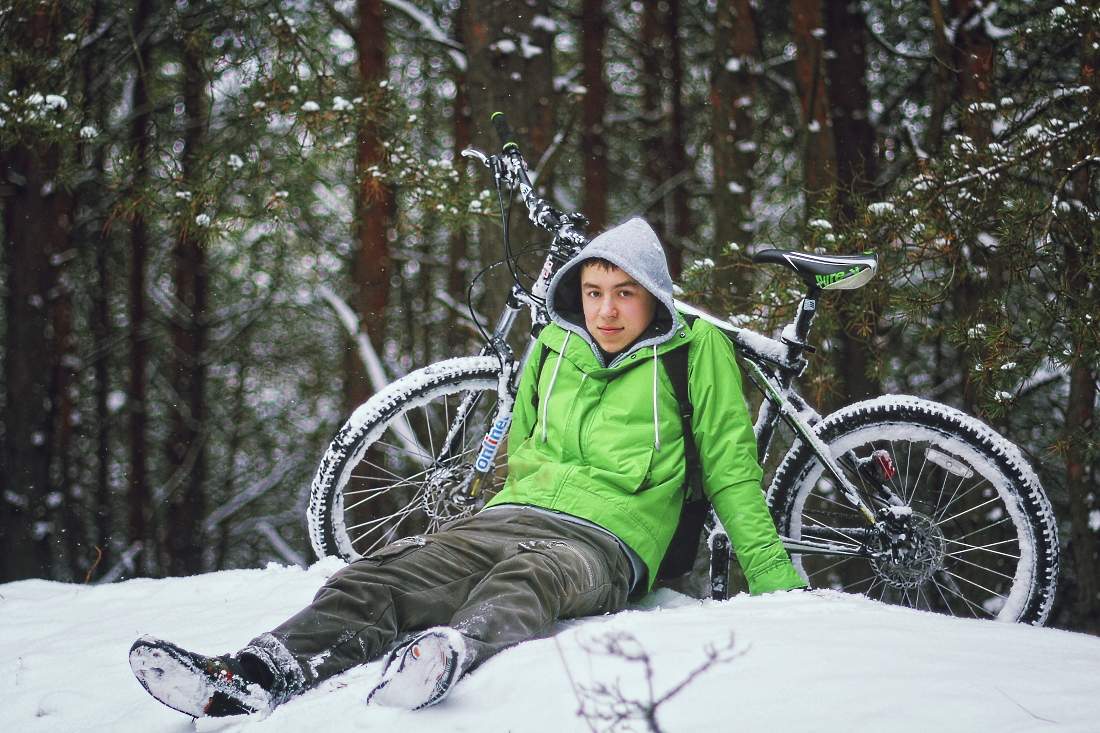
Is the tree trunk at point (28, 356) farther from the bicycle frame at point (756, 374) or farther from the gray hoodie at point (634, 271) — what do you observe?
the gray hoodie at point (634, 271)

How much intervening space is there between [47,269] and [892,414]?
7548mm

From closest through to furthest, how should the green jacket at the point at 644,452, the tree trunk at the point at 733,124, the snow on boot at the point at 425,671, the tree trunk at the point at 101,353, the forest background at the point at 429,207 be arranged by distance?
Result: 1. the snow on boot at the point at 425,671
2. the green jacket at the point at 644,452
3. the forest background at the point at 429,207
4. the tree trunk at the point at 733,124
5. the tree trunk at the point at 101,353

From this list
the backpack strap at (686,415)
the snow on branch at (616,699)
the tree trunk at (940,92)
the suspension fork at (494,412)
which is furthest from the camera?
the tree trunk at (940,92)

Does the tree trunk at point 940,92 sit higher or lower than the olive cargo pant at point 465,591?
higher

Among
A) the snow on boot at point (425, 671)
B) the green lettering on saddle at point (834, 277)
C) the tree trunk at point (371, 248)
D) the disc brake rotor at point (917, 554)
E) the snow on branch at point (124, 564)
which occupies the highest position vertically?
the tree trunk at point (371, 248)

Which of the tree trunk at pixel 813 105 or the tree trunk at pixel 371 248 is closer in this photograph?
the tree trunk at pixel 813 105

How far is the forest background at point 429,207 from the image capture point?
10.5 ft

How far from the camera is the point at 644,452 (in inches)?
100

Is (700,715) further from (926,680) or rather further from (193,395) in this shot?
(193,395)

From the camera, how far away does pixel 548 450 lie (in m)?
2.69

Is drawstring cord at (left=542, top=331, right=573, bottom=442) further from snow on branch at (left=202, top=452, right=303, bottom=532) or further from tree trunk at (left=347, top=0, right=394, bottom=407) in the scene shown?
snow on branch at (left=202, top=452, right=303, bottom=532)

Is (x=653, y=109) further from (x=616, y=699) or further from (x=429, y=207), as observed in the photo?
(x=616, y=699)

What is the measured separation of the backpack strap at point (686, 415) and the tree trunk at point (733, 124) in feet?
8.31

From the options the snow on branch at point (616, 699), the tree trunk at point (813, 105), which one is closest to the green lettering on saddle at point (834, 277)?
the snow on branch at point (616, 699)
